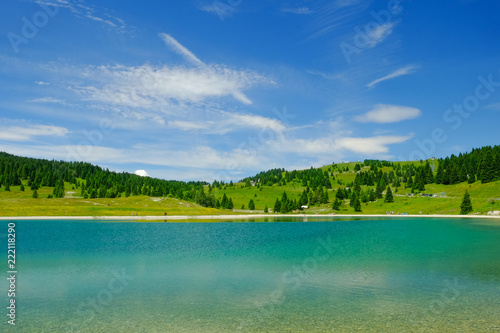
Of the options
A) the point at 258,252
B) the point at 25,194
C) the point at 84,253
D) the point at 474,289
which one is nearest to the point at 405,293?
the point at 474,289

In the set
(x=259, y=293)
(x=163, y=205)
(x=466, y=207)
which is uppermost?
(x=259, y=293)

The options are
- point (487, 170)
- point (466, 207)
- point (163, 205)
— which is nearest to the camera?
point (466, 207)

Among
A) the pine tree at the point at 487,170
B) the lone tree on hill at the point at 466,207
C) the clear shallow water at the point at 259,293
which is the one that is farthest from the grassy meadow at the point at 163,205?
the clear shallow water at the point at 259,293

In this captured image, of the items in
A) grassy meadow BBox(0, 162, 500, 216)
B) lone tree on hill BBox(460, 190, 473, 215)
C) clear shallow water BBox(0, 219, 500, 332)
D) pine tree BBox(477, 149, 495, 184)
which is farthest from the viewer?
pine tree BBox(477, 149, 495, 184)

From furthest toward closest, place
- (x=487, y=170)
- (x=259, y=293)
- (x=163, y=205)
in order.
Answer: (x=487, y=170) → (x=163, y=205) → (x=259, y=293)

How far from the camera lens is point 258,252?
126 feet

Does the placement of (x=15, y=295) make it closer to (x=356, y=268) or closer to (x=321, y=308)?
(x=321, y=308)

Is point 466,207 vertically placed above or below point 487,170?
below

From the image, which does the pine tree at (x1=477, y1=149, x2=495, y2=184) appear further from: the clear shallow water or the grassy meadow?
the clear shallow water

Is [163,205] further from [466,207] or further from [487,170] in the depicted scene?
[487,170]

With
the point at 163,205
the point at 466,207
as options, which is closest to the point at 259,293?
the point at 466,207

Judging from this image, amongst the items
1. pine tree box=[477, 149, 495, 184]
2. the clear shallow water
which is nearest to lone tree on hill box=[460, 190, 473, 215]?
pine tree box=[477, 149, 495, 184]

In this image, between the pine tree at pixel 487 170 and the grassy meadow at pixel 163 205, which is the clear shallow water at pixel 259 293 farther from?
the pine tree at pixel 487 170

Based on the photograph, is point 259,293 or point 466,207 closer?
point 259,293
